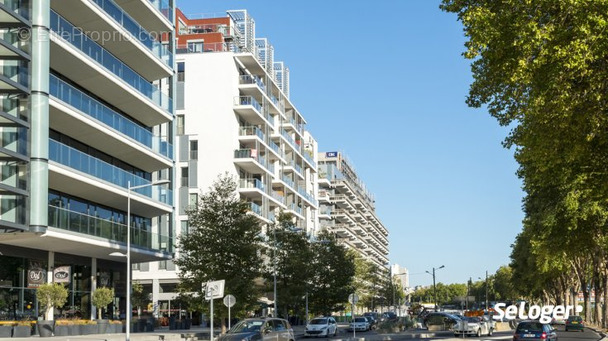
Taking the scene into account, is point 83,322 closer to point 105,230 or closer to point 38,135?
point 105,230

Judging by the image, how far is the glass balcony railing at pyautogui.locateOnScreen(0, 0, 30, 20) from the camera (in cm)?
3459

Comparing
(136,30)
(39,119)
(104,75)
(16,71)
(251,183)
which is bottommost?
(39,119)

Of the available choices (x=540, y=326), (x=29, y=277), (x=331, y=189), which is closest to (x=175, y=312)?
(x=29, y=277)

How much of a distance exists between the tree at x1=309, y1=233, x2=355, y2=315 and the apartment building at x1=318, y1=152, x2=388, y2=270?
166 ft

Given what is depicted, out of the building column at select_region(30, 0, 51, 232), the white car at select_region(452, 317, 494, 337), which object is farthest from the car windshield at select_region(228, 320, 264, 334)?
the white car at select_region(452, 317, 494, 337)

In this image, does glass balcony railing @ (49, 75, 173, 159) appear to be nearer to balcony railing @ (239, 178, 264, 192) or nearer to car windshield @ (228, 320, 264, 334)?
car windshield @ (228, 320, 264, 334)

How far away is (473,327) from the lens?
51375mm

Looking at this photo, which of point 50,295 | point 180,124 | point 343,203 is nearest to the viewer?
point 50,295

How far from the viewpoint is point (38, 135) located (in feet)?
117

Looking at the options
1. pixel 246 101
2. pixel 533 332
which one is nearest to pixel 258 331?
pixel 533 332

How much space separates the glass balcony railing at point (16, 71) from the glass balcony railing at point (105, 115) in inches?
88.9

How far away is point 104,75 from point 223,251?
12588 millimetres

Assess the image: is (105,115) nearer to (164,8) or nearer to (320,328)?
(164,8)

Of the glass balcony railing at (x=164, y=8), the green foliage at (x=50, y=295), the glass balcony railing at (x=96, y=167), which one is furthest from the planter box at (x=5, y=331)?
the glass balcony railing at (x=164, y=8)
